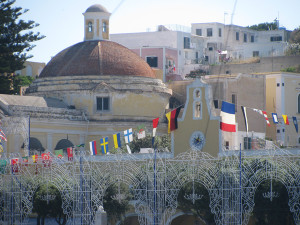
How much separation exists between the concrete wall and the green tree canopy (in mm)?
16707

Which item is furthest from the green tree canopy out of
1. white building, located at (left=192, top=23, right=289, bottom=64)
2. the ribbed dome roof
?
white building, located at (left=192, top=23, right=289, bottom=64)

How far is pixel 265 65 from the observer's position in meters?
73.6

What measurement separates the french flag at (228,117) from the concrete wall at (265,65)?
28.1m

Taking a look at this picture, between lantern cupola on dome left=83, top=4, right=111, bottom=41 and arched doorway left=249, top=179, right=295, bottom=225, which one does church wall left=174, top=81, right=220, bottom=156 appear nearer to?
arched doorway left=249, top=179, right=295, bottom=225

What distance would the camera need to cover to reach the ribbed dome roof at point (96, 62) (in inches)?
2491

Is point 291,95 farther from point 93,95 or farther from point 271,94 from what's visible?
point 93,95

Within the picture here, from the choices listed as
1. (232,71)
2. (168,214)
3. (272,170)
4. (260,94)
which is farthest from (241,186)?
(232,71)

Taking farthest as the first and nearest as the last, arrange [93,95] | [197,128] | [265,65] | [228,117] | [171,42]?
[171,42], [265,65], [93,95], [197,128], [228,117]

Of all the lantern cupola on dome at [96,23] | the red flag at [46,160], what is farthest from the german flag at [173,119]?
the lantern cupola on dome at [96,23]

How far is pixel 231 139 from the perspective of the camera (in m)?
49.3

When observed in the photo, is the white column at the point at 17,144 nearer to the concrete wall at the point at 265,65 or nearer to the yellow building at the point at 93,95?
the yellow building at the point at 93,95

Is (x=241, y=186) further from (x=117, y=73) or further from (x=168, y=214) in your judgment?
(x=117, y=73)

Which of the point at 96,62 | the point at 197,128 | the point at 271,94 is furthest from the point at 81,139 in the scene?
the point at 197,128

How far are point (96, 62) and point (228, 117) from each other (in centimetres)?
2115
